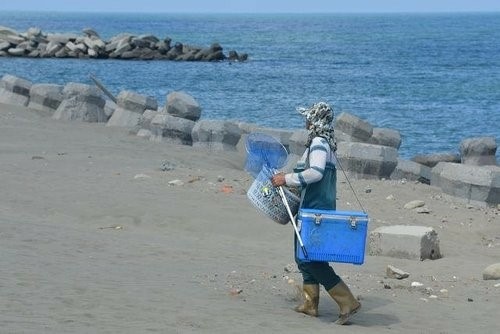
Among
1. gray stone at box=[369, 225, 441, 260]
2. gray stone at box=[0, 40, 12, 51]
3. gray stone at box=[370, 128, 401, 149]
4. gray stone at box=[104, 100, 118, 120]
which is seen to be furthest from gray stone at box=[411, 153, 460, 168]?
gray stone at box=[0, 40, 12, 51]

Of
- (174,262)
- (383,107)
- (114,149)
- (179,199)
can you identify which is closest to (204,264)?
(174,262)

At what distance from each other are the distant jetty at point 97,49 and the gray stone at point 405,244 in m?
57.9

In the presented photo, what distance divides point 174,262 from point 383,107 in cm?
3177

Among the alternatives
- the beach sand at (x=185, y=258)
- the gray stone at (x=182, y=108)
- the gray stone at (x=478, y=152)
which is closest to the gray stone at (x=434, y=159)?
the gray stone at (x=478, y=152)

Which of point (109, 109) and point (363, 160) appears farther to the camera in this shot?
point (109, 109)

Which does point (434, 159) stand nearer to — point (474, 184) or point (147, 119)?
point (147, 119)

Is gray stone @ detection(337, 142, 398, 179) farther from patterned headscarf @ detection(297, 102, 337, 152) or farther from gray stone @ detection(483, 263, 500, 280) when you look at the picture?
patterned headscarf @ detection(297, 102, 337, 152)

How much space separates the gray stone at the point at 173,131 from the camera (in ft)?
68.7

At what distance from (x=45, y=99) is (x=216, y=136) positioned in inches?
260

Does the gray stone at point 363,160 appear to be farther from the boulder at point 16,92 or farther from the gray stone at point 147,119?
the boulder at point 16,92

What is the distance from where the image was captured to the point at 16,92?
2686 cm

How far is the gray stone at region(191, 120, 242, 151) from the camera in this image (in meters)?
20.4

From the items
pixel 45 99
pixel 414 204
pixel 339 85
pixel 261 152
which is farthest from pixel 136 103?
pixel 339 85

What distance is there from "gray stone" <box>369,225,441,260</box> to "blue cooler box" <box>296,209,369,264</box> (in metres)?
3.10
